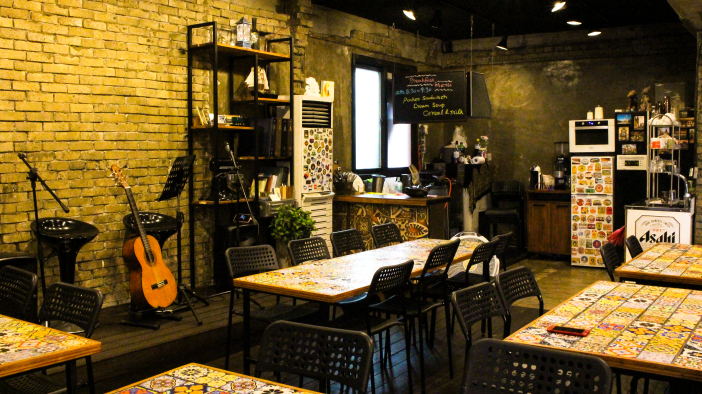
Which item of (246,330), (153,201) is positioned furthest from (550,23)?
(246,330)

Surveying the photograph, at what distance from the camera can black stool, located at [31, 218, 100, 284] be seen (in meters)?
4.95

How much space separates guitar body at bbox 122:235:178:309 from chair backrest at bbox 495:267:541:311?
9.95 feet

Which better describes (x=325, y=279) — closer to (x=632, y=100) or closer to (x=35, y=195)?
(x=35, y=195)

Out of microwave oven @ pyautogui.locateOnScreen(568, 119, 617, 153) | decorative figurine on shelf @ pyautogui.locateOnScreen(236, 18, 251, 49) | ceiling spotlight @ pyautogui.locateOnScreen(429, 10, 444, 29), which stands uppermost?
ceiling spotlight @ pyautogui.locateOnScreen(429, 10, 444, 29)

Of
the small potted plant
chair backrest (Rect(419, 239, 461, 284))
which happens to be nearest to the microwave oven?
the small potted plant

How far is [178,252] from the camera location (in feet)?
19.9

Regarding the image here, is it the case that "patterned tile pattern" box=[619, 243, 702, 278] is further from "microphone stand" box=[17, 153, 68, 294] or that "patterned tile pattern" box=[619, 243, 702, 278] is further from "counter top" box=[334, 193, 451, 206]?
"microphone stand" box=[17, 153, 68, 294]

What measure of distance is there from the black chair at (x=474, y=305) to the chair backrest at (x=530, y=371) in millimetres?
680

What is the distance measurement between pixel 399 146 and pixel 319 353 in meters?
7.74

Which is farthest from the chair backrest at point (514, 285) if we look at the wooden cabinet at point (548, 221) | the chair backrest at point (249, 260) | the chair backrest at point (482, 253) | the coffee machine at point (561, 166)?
the coffee machine at point (561, 166)

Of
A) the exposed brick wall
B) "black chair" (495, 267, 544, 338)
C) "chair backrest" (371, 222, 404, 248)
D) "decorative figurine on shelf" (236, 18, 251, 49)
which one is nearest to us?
"black chair" (495, 267, 544, 338)

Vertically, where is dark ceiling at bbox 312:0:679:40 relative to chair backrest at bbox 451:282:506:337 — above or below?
above

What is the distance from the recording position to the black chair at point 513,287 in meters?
3.41

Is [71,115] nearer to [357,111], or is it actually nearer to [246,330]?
[246,330]
